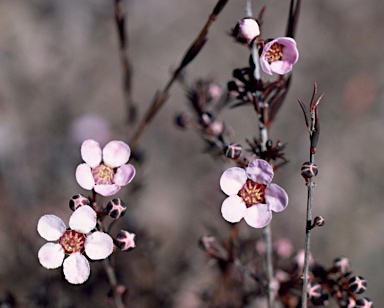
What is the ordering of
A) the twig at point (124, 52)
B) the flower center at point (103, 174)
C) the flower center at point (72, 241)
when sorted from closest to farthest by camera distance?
the flower center at point (72, 241) → the flower center at point (103, 174) → the twig at point (124, 52)

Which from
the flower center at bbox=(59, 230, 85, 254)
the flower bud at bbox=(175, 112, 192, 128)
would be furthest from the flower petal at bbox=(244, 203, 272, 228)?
the flower bud at bbox=(175, 112, 192, 128)

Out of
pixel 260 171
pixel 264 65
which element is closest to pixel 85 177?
pixel 260 171

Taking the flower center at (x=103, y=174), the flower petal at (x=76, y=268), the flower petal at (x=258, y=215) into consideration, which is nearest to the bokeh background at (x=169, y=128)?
the flower center at (x=103, y=174)

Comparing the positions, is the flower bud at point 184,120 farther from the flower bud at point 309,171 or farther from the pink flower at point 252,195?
the flower bud at point 309,171

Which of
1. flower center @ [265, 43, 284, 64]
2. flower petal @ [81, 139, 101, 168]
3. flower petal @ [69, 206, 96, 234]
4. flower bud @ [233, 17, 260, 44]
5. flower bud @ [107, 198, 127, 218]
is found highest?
flower center @ [265, 43, 284, 64]

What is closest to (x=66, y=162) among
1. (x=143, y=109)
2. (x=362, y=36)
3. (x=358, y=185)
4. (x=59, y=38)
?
(x=143, y=109)

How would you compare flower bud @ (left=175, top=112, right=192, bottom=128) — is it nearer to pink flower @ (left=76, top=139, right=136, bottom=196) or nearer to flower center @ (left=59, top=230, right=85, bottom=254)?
pink flower @ (left=76, top=139, right=136, bottom=196)
